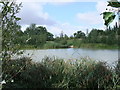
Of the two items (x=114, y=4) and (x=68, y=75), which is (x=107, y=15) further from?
(x=68, y=75)

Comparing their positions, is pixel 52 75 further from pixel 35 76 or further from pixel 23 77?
pixel 23 77

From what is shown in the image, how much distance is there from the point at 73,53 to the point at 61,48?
52 centimetres

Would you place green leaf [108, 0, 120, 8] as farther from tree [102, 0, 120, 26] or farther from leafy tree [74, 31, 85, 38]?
leafy tree [74, 31, 85, 38]

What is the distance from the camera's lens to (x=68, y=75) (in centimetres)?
342

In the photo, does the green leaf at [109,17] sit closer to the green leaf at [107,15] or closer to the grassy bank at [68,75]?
the green leaf at [107,15]

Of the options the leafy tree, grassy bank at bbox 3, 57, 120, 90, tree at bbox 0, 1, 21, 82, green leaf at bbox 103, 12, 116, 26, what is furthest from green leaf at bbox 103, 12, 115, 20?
the leafy tree

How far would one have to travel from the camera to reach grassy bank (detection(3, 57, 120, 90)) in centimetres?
334

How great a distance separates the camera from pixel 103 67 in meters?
3.61

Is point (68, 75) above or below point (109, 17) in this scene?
below

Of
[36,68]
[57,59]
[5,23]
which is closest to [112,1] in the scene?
[5,23]

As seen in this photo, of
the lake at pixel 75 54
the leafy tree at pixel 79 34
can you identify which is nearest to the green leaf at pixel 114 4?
the lake at pixel 75 54

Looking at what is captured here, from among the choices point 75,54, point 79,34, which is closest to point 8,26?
point 75,54

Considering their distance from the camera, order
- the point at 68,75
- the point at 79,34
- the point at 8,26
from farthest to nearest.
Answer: the point at 79,34
the point at 68,75
the point at 8,26

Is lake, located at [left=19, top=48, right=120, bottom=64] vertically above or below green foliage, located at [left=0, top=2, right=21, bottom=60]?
below
